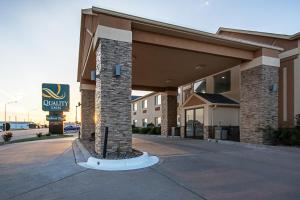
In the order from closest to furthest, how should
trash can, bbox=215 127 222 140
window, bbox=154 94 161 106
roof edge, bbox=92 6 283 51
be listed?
roof edge, bbox=92 6 283 51 → trash can, bbox=215 127 222 140 → window, bbox=154 94 161 106

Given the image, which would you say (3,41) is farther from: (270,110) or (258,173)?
(270,110)

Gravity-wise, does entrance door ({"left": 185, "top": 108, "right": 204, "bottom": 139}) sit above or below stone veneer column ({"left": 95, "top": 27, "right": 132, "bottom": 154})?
below

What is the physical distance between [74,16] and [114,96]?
26.2 ft

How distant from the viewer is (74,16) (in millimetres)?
15133

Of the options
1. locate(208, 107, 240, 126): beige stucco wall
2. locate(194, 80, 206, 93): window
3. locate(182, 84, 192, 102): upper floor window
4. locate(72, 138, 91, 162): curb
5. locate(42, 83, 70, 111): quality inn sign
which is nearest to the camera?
locate(72, 138, 91, 162): curb

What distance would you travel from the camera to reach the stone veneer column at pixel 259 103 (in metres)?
13.6

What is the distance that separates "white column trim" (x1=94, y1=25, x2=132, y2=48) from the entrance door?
467 inches

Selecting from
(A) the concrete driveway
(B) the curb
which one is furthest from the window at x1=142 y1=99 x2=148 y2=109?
(A) the concrete driveway

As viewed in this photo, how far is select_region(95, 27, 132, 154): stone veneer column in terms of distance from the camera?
9383 mm

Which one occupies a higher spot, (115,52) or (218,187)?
(115,52)

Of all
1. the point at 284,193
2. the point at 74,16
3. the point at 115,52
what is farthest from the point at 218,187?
the point at 74,16

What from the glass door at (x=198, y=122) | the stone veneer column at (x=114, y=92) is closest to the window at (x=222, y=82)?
the glass door at (x=198, y=122)

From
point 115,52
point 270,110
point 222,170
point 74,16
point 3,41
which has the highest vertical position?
point 74,16

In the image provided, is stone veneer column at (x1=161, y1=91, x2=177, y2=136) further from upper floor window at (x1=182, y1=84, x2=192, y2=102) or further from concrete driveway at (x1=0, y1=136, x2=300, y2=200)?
concrete driveway at (x1=0, y1=136, x2=300, y2=200)
